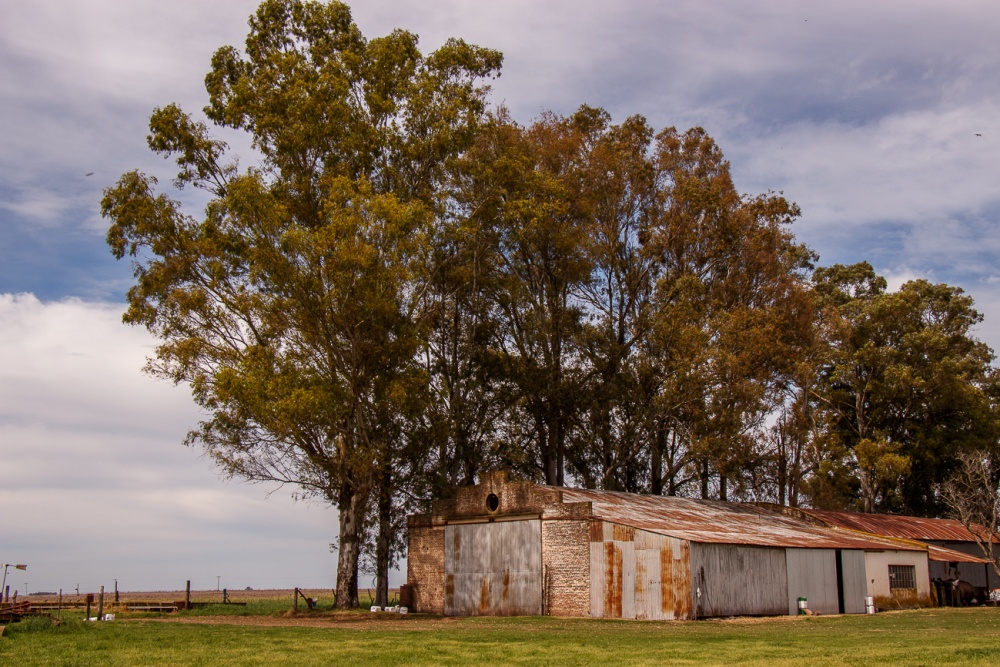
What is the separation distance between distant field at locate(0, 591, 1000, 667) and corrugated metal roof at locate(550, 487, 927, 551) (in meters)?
4.07

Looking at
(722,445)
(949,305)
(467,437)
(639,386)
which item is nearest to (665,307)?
(639,386)

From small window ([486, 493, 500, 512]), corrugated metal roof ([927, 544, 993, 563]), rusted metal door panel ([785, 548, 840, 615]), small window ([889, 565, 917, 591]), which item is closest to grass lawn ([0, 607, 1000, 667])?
rusted metal door panel ([785, 548, 840, 615])

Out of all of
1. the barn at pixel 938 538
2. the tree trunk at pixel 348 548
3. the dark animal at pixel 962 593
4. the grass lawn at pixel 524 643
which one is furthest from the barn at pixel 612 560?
the barn at pixel 938 538

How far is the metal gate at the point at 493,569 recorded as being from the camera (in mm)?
36344

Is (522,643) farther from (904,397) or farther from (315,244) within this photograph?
(904,397)

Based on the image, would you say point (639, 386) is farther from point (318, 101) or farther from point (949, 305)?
point (949, 305)

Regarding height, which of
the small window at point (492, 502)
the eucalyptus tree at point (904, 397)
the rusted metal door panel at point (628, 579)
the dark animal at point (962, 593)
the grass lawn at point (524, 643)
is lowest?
the dark animal at point (962, 593)

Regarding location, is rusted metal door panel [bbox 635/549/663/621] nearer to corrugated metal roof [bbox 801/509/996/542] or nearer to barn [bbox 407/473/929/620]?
barn [bbox 407/473/929/620]

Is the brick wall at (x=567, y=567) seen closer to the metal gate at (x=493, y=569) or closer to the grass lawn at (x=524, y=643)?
the metal gate at (x=493, y=569)

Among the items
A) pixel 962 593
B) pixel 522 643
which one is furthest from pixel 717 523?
pixel 522 643

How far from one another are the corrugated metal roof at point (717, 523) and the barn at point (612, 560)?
0.13 metres

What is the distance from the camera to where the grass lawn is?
61.9ft

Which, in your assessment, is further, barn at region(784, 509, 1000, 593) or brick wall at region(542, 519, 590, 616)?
barn at region(784, 509, 1000, 593)

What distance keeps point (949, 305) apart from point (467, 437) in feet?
127
